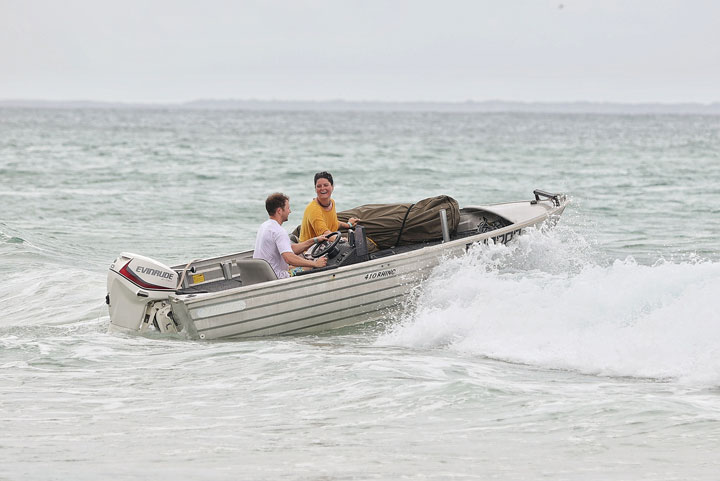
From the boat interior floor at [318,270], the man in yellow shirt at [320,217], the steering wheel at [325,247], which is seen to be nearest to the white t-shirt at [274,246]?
the boat interior floor at [318,270]

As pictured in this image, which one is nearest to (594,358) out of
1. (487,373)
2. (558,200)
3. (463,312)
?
(487,373)

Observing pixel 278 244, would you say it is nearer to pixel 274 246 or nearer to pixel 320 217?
pixel 274 246

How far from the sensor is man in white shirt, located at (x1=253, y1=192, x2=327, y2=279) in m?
9.10

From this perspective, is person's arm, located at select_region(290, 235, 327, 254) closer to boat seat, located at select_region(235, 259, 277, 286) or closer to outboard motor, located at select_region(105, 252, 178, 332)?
boat seat, located at select_region(235, 259, 277, 286)

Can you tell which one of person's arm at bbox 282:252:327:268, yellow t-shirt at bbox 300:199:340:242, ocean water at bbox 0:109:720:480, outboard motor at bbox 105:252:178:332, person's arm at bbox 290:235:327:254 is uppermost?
yellow t-shirt at bbox 300:199:340:242

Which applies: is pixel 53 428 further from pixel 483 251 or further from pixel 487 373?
pixel 483 251

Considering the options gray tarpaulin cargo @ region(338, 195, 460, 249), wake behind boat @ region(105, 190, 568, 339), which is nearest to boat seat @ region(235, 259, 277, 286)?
wake behind boat @ region(105, 190, 568, 339)

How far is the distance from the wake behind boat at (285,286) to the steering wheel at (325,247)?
15mm

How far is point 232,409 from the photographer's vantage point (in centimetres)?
676

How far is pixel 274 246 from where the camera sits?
927cm

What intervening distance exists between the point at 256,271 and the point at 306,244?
73cm

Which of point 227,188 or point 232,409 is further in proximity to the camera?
point 227,188

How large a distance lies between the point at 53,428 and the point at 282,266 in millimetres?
3441

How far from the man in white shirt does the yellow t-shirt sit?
0.60 meters
